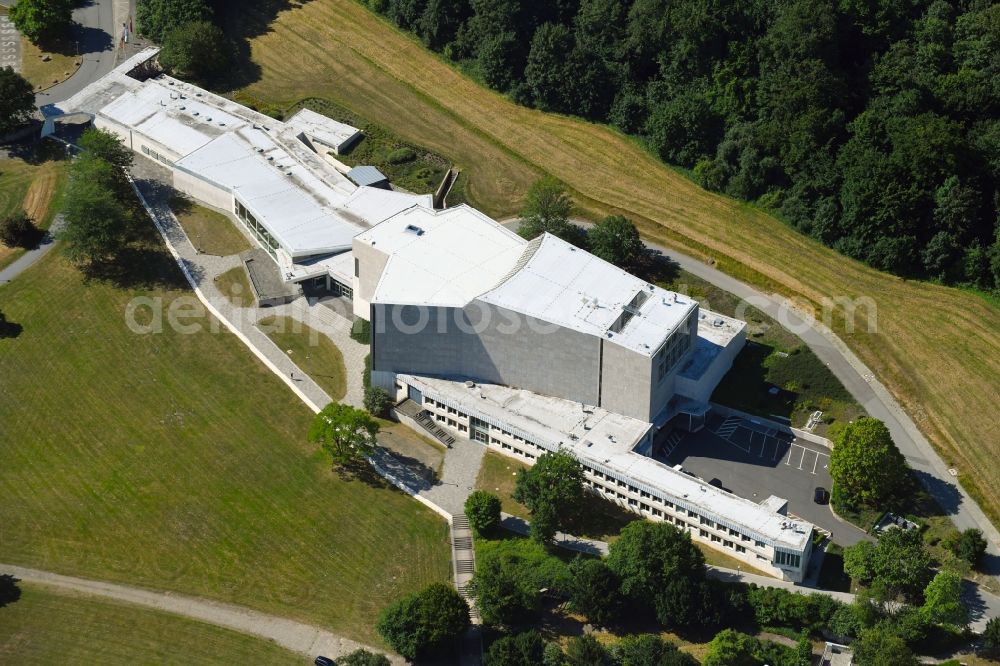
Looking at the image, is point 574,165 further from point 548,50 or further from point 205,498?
point 205,498

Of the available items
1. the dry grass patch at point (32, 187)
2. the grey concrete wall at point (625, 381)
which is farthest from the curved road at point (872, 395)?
the dry grass patch at point (32, 187)

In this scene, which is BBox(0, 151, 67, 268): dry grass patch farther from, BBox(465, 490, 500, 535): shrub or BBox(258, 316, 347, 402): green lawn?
BBox(465, 490, 500, 535): shrub

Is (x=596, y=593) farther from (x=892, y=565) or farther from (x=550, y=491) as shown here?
(x=892, y=565)

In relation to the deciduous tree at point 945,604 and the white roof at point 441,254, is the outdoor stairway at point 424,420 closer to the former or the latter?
the white roof at point 441,254

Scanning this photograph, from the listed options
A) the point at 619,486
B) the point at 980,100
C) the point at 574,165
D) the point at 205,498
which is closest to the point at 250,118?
the point at 574,165

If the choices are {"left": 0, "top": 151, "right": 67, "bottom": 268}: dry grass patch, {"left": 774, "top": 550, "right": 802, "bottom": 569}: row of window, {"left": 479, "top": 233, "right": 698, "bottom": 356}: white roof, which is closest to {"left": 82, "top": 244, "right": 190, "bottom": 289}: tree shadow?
{"left": 0, "top": 151, "right": 67, "bottom": 268}: dry grass patch

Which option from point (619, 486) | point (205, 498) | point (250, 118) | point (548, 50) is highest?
point (548, 50)

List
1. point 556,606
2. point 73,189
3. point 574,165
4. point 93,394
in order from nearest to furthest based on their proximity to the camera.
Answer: point 556,606, point 93,394, point 73,189, point 574,165
